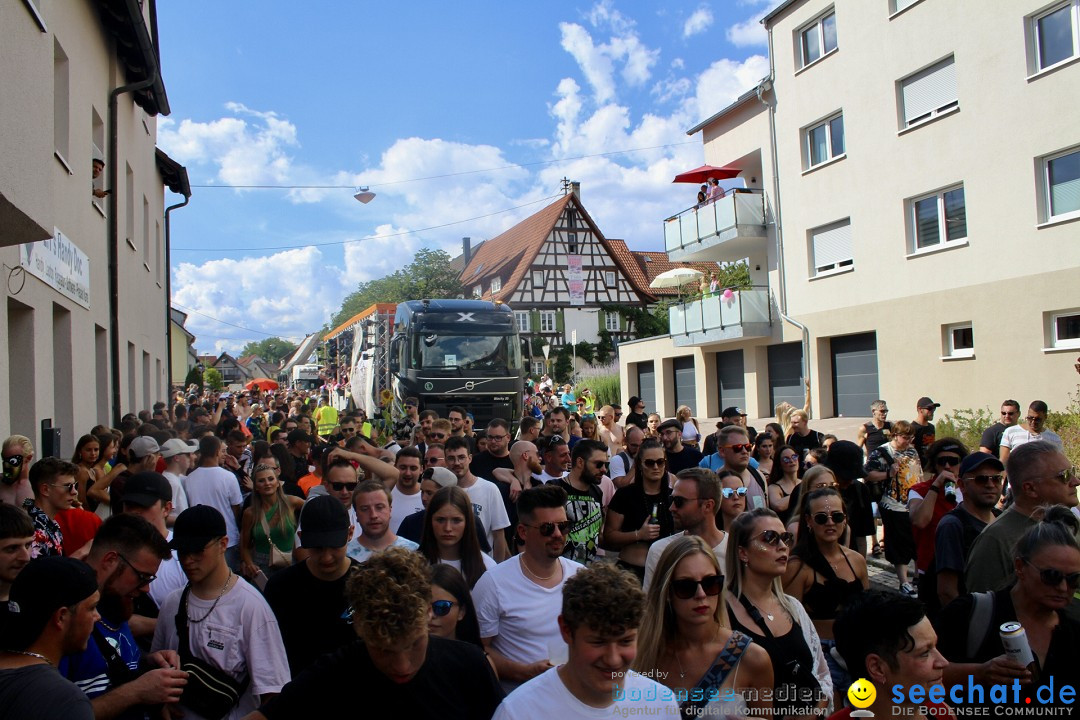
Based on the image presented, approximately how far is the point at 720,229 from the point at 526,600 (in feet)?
75.2

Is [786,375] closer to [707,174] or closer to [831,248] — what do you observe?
[831,248]

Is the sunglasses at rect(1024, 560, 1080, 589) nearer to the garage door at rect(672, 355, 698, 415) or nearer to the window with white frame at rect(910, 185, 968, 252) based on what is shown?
the window with white frame at rect(910, 185, 968, 252)

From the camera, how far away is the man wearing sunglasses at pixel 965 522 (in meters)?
4.31

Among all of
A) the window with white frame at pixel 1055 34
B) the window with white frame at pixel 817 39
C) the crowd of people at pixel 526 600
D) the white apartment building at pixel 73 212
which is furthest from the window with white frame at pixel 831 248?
the crowd of people at pixel 526 600

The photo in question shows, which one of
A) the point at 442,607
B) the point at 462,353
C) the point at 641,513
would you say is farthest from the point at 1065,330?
the point at 442,607

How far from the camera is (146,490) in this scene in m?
4.62

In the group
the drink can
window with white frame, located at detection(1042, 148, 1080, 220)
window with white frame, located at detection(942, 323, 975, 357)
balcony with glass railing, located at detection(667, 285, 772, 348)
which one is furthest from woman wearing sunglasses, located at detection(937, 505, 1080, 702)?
balcony with glass railing, located at detection(667, 285, 772, 348)

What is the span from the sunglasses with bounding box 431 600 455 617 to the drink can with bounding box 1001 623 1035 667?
2.18m

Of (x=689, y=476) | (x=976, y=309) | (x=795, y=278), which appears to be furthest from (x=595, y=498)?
(x=795, y=278)

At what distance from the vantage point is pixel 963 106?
1747cm

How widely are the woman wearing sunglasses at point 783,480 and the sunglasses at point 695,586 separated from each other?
3.60m

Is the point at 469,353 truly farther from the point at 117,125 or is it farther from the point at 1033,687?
the point at 1033,687

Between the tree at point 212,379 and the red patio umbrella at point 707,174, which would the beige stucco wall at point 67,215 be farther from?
the tree at point 212,379

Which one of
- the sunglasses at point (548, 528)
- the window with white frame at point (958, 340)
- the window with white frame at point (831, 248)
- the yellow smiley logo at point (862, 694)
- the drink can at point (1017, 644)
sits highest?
the window with white frame at point (831, 248)
